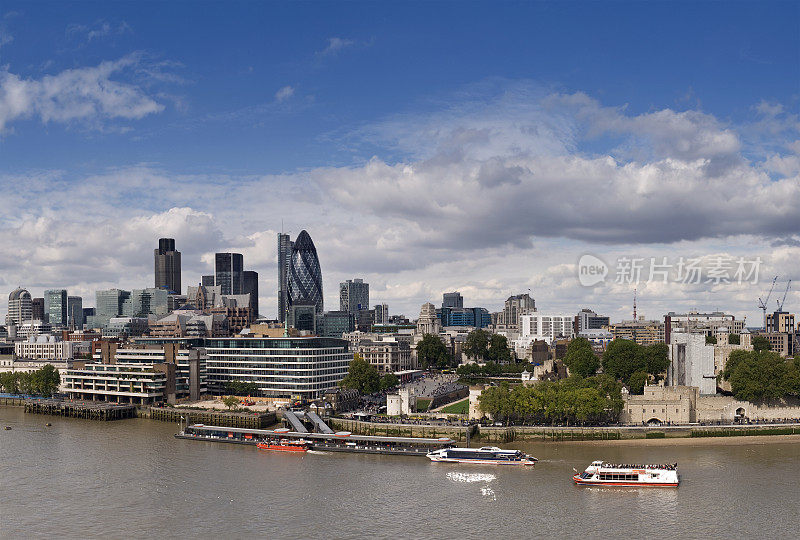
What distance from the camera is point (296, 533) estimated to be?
1902 inches

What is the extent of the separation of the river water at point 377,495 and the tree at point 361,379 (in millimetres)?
35087

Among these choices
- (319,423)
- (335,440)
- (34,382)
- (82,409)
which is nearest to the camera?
(335,440)

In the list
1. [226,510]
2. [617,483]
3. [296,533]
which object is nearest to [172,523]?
[226,510]

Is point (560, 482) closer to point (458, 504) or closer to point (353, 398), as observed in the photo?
point (458, 504)

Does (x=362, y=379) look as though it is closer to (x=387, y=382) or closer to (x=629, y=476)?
(x=387, y=382)

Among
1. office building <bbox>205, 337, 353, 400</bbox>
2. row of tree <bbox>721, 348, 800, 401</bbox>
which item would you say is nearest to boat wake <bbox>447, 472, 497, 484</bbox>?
row of tree <bbox>721, 348, 800, 401</bbox>

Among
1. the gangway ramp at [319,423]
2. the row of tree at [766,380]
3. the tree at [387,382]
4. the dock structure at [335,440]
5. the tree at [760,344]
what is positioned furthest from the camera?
the tree at [760,344]

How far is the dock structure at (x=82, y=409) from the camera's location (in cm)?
10669

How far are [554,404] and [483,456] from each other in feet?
56.1

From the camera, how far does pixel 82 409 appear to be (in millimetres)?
108938

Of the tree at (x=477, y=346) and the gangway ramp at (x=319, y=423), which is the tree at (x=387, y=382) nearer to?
the gangway ramp at (x=319, y=423)

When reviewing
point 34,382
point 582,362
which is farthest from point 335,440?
point 34,382

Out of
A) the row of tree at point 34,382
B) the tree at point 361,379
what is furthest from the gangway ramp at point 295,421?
the row of tree at point 34,382

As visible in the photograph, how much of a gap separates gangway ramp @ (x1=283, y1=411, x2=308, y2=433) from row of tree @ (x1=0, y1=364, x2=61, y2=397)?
5293cm
